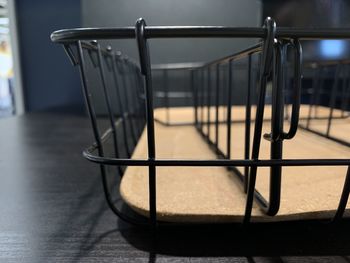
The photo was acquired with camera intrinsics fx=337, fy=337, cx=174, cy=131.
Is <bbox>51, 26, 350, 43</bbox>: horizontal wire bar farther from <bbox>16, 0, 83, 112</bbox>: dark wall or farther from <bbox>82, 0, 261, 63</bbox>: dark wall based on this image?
<bbox>16, 0, 83, 112</bbox>: dark wall

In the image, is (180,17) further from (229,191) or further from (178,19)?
(229,191)

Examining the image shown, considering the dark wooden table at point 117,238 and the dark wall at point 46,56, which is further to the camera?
the dark wall at point 46,56

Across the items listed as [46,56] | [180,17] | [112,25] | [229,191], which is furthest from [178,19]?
[46,56]

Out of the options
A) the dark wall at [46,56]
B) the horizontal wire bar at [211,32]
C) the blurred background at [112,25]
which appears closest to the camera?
the horizontal wire bar at [211,32]

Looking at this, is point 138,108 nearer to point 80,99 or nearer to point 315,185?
point 315,185

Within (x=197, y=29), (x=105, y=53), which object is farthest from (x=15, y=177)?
(x=197, y=29)

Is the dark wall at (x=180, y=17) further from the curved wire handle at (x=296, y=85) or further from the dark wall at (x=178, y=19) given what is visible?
the curved wire handle at (x=296, y=85)

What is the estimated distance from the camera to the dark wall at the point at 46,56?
8.28 feet

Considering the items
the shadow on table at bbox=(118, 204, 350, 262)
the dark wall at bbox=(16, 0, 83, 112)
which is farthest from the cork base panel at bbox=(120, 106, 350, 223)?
the dark wall at bbox=(16, 0, 83, 112)

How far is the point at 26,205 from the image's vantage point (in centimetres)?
50

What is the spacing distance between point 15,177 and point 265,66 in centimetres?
56

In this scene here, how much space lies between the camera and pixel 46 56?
2.65 meters

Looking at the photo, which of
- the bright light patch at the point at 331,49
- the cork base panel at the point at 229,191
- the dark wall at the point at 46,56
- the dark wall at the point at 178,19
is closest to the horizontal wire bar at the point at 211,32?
the cork base panel at the point at 229,191

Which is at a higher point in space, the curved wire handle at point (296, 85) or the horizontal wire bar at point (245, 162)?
the curved wire handle at point (296, 85)
